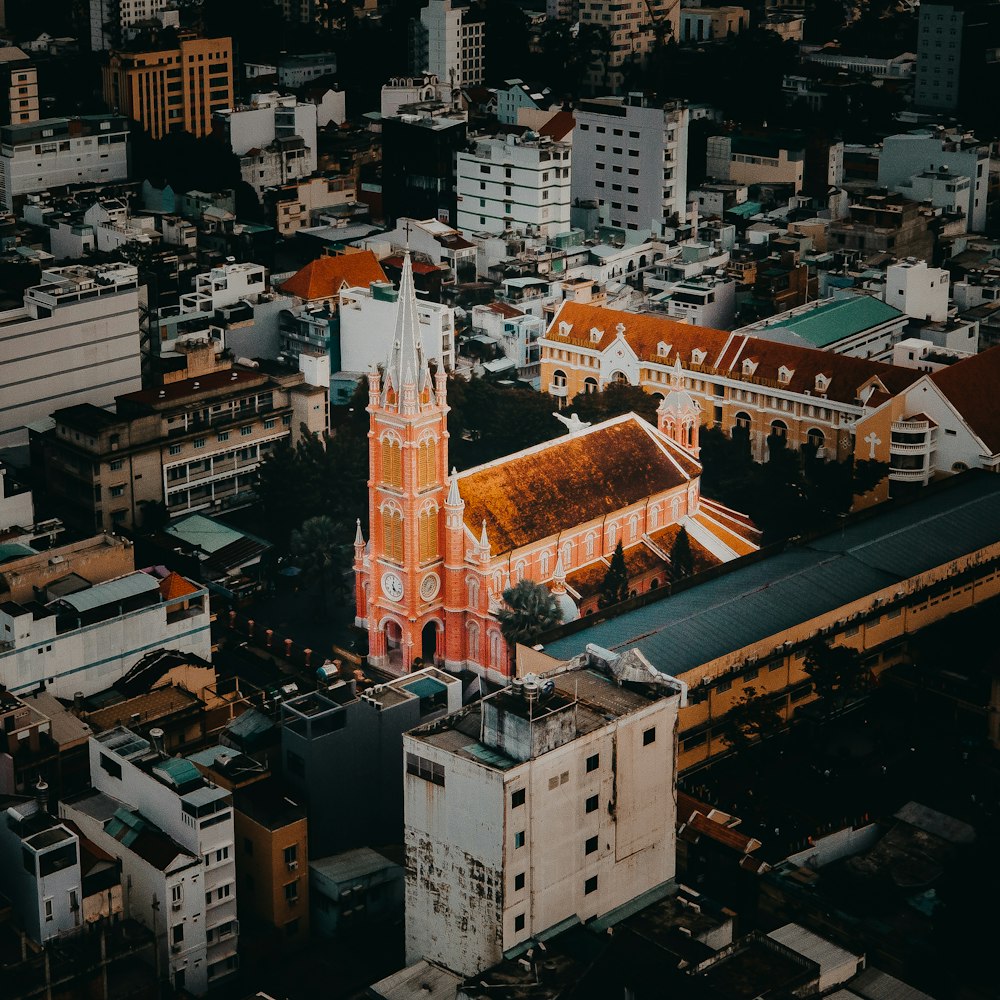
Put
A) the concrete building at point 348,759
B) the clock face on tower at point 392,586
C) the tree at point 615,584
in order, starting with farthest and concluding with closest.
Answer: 1. the tree at point 615,584
2. the clock face on tower at point 392,586
3. the concrete building at point 348,759

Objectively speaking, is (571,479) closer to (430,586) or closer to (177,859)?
(430,586)

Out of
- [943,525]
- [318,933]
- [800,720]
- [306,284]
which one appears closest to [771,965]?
[318,933]

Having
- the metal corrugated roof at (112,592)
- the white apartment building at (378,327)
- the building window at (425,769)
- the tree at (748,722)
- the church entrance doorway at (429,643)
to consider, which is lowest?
the church entrance doorway at (429,643)

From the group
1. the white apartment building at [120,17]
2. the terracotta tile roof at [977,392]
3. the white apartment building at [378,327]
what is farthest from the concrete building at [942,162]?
the white apartment building at [120,17]

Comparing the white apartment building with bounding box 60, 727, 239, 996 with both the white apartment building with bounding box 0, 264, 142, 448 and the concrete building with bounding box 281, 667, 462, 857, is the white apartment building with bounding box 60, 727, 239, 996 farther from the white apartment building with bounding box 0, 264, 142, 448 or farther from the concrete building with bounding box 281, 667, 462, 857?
the white apartment building with bounding box 0, 264, 142, 448

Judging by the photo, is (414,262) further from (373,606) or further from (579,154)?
(373,606)

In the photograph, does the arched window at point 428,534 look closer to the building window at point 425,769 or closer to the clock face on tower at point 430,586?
the clock face on tower at point 430,586

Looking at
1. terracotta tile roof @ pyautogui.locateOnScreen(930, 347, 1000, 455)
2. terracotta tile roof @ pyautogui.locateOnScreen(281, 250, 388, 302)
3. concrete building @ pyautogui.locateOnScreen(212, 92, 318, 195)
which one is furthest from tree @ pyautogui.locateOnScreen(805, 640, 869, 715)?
concrete building @ pyautogui.locateOnScreen(212, 92, 318, 195)
